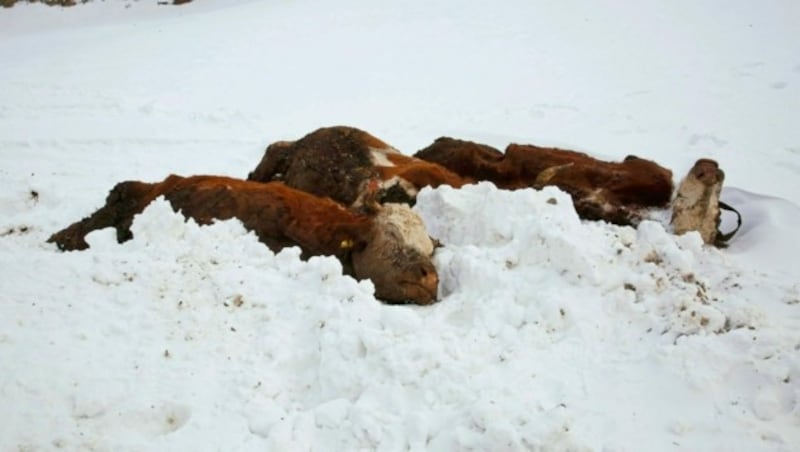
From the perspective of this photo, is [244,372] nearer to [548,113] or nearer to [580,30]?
[548,113]

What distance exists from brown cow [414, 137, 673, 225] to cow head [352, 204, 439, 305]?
1375 mm

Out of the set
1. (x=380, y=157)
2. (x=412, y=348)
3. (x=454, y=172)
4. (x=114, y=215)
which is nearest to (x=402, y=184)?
(x=380, y=157)

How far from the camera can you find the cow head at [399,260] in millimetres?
3971

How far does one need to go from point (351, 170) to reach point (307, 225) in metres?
0.97

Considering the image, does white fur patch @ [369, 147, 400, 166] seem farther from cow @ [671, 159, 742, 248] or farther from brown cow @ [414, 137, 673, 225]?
cow @ [671, 159, 742, 248]

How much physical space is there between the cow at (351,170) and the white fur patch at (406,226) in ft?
1.75

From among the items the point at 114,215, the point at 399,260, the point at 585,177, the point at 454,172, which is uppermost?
the point at 585,177

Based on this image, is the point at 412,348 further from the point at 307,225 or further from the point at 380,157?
the point at 380,157

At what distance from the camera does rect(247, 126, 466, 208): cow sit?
16.6 ft

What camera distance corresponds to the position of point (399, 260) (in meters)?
4.05

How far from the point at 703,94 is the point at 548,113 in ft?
7.44

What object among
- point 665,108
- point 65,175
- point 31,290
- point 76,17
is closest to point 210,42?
point 76,17

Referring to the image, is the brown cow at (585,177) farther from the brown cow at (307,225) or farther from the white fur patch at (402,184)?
the brown cow at (307,225)

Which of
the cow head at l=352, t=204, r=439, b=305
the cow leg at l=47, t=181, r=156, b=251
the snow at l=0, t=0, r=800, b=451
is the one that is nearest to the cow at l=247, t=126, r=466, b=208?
the snow at l=0, t=0, r=800, b=451
